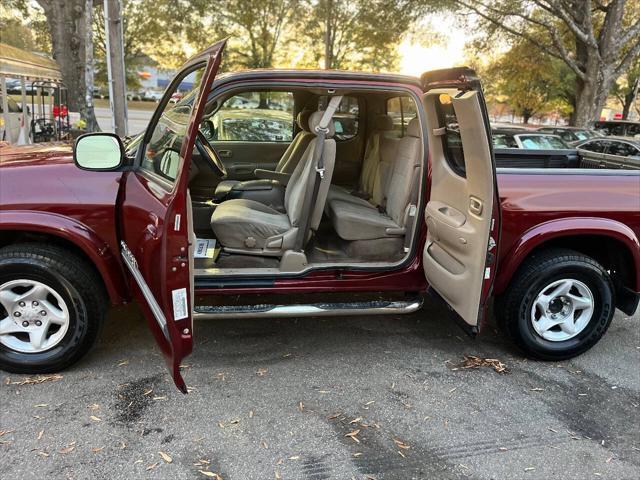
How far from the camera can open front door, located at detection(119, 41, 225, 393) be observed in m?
2.26

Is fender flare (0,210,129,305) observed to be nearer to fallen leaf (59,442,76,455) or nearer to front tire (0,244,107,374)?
front tire (0,244,107,374)

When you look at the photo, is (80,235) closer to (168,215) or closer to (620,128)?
(168,215)

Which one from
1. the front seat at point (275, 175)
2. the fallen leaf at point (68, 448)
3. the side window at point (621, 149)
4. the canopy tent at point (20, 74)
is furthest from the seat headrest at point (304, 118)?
the side window at point (621, 149)

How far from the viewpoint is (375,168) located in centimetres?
439

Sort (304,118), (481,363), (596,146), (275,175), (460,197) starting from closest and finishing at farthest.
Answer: (460,197) < (481,363) < (304,118) < (275,175) < (596,146)

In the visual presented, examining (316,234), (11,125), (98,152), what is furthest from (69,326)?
(11,125)

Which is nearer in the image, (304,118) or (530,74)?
(304,118)

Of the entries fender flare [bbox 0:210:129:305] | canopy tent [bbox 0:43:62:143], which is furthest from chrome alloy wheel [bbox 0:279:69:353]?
canopy tent [bbox 0:43:62:143]

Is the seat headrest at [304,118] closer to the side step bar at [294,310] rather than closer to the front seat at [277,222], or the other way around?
the front seat at [277,222]

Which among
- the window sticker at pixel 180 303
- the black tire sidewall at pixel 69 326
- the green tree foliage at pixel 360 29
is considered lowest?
the black tire sidewall at pixel 69 326

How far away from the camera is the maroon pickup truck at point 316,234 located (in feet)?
8.92

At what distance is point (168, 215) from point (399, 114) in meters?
2.51

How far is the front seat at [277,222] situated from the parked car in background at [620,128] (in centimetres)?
1876

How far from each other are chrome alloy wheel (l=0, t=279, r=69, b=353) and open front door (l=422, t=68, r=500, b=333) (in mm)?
2353
